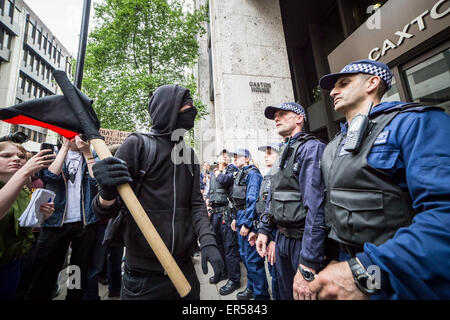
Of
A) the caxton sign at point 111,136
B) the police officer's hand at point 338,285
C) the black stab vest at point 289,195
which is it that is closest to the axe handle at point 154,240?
the police officer's hand at point 338,285

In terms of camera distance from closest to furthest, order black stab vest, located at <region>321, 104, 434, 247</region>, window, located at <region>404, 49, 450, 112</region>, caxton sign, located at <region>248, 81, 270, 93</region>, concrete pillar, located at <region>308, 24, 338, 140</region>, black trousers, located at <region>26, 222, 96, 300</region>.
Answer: black stab vest, located at <region>321, 104, 434, 247</region>, black trousers, located at <region>26, 222, 96, 300</region>, window, located at <region>404, 49, 450, 112</region>, caxton sign, located at <region>248, 81, 270, 93</region>, concrete pillar, located at <region>308, 24, 338, 140</region>

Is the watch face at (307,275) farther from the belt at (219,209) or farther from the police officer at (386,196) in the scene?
the belt at (219,209)

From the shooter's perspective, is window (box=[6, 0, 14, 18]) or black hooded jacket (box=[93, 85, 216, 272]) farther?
window (box=[6, 0, 14, 18])

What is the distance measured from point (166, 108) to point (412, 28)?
472cm

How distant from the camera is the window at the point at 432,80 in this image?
3400 mm

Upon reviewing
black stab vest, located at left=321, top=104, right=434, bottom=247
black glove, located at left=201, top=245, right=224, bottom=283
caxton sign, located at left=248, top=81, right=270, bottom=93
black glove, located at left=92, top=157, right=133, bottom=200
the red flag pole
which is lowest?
black glove, located at left=201, top=245, right=224, bottom=283

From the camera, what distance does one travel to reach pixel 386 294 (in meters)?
0.80

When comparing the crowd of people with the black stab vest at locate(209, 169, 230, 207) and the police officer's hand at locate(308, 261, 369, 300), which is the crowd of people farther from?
the black stab vest at locate(209, 169, 230, 207)

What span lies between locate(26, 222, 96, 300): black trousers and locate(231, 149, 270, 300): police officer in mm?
2430

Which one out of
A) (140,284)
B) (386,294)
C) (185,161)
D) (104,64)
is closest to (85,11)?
(185,161)

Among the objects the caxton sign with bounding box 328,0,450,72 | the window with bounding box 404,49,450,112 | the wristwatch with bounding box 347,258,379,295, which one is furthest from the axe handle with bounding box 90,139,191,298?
the window with bounding box 404,49,450,112

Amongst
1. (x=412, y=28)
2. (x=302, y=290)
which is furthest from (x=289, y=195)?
(x=412, y=28)

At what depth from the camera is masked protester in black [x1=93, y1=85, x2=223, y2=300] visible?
137cm

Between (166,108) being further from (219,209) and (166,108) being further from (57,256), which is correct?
(219,209)
